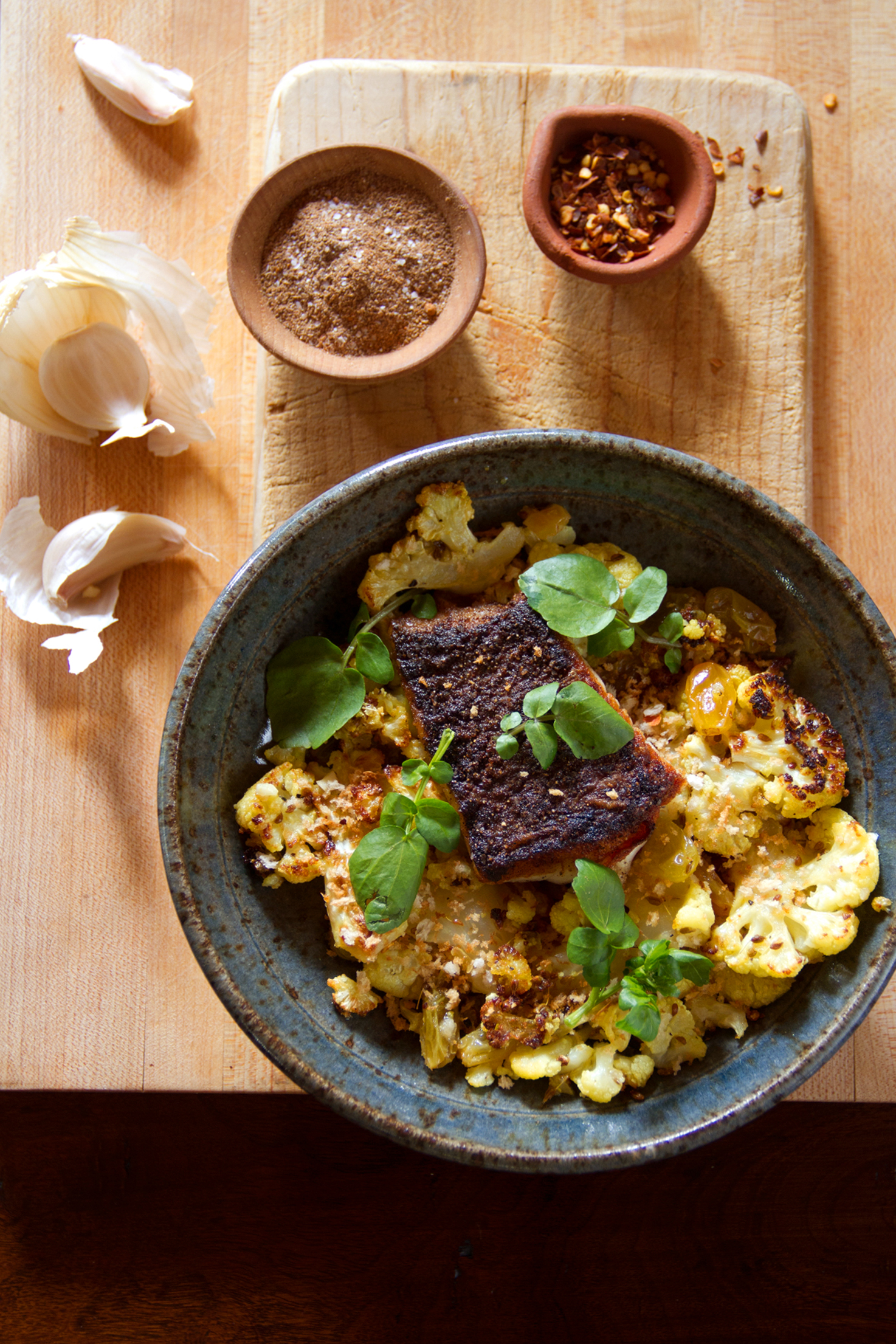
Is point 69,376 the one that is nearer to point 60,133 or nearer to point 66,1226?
point 60,133

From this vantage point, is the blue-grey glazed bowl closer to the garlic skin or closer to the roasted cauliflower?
the roasted cauliflower

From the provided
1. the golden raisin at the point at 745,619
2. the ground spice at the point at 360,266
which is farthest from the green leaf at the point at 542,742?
the ground spice at the point at 360,266

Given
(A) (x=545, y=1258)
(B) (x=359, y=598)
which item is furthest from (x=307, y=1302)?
(B) (x=359, y=598)

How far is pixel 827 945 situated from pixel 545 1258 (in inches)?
53.3

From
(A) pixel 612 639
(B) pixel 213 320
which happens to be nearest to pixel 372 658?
(A) pixel 612 639

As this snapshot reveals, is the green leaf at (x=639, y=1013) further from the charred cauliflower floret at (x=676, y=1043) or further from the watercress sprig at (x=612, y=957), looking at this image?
the charred cauliflower floret at (x=676, y=1043)

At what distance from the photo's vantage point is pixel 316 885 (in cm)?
200

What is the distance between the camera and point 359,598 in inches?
80.8

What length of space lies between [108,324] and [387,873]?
1473 mm

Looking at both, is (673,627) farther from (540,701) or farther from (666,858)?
(666,858)

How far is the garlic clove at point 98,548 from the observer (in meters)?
2.25

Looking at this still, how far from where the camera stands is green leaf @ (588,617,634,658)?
191 centimetres

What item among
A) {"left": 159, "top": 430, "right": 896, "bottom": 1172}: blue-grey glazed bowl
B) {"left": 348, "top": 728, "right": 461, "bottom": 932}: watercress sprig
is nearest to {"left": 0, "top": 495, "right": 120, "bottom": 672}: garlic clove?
{"left": 159, "top": 430, "right": 896, "bottom": 1172}: blue-grey glazed bowl

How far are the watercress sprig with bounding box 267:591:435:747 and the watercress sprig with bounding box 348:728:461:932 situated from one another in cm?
21
